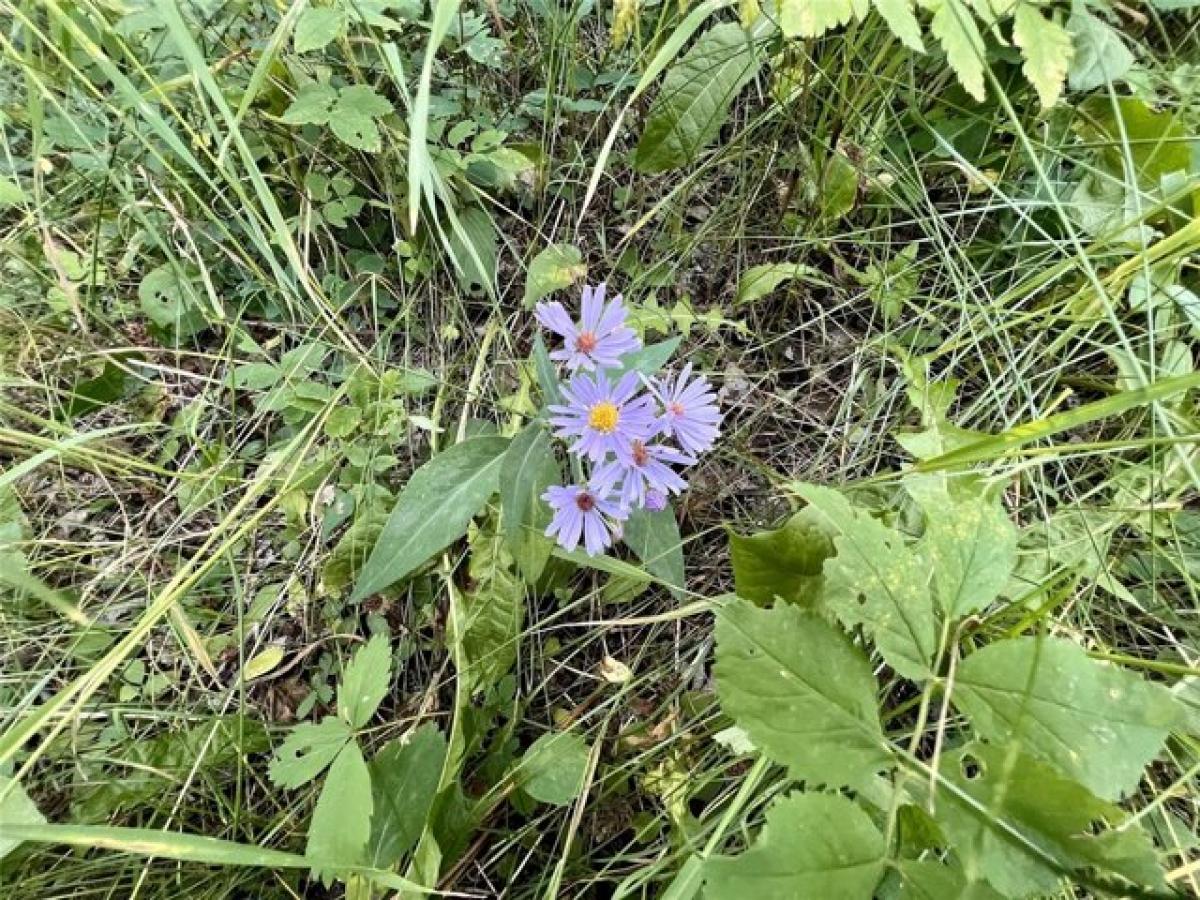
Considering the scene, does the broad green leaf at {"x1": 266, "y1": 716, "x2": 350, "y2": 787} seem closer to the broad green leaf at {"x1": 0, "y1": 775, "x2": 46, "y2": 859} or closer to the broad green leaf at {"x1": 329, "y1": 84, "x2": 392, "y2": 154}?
the broad green leaf at {"x1": 0, "y1": 775, "x2": 46, "y2": 859}

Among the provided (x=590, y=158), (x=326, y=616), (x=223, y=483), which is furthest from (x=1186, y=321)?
(x=223, y=483)

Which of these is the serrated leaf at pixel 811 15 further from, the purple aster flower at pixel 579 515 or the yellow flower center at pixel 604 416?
the purple aster flower at pixel 579 515

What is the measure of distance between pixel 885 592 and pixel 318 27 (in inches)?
42.2

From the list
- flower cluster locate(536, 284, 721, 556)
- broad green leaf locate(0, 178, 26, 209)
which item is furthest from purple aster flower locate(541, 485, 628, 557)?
broad green leaf locate(0, 178, 26, 209)

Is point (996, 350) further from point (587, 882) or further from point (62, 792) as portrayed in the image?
point (62, 792)

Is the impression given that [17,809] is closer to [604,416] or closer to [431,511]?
[431,511]

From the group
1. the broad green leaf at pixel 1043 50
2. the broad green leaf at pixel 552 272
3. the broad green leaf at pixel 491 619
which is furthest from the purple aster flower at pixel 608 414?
the broad green leaf at pixel 1043 50

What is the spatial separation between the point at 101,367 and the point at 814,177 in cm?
120

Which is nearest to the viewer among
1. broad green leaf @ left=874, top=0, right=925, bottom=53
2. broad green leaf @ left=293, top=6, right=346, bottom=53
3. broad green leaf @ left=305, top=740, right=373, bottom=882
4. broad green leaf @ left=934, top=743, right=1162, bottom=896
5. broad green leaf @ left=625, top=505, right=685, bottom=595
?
broad green leaf @ left=934, top=743, right=1162, bottom=896

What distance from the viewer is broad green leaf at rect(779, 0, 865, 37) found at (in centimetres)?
94

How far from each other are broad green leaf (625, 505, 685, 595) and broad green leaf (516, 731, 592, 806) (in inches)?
9.2

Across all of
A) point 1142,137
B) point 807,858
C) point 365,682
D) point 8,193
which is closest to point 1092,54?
point 1142,137

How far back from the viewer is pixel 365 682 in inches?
39.9

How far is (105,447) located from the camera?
1313mm
